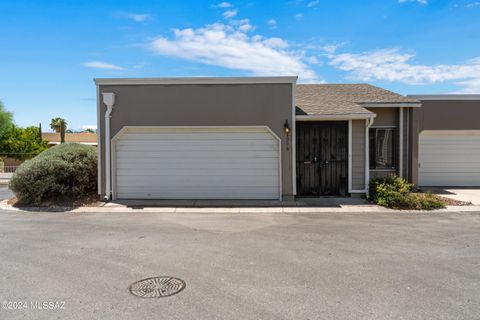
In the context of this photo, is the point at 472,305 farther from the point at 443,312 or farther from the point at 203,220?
the point at 203,220

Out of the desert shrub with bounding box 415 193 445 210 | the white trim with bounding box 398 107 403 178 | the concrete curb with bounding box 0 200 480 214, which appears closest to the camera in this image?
the concrete curb with bounding box 0 200 480 214

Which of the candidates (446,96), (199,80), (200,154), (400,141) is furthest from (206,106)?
(446,96)

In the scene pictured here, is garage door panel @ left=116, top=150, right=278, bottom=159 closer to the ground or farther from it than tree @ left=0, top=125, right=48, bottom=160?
closer to the ground

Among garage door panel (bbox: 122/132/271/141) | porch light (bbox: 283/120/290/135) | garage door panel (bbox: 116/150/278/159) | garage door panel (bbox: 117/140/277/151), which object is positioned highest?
porch light (bbox: 283/120/290/135)

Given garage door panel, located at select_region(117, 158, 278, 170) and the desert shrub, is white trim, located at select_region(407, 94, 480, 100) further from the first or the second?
garage door panel, located at select_region(117, 158, 278, 170)

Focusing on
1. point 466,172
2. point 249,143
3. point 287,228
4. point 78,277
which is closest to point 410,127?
point 466,172

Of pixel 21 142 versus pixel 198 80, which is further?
pixel 21 142

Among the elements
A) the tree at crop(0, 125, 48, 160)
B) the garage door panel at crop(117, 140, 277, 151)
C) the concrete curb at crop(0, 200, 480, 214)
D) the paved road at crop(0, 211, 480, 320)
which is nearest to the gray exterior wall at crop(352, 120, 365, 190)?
the concrete curb at crop(0, 200, 480, 214)

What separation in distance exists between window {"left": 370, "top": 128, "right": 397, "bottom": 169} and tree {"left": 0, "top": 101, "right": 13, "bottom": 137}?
33951 millimetres

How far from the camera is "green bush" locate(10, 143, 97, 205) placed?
1020 cm

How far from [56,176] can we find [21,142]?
22.3 meters

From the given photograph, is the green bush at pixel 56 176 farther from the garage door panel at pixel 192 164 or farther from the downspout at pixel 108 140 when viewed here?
the garage door panel at pixel 192 164

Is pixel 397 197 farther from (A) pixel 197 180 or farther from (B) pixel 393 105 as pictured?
(A) pixel 197 180

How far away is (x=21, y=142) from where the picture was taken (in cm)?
2873
